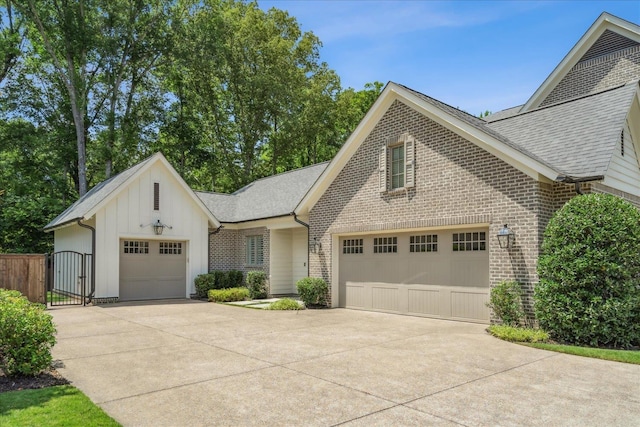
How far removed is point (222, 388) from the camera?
19.9 feet

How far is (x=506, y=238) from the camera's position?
33.8 ft

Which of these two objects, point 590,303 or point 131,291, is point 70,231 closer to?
point 131,291

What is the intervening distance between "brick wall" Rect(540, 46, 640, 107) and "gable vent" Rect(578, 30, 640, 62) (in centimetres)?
14

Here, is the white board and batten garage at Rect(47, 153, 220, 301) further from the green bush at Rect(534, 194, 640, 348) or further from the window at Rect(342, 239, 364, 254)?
the green bush at Rect(534, 194, 640, 348)

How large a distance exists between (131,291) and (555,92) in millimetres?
18655

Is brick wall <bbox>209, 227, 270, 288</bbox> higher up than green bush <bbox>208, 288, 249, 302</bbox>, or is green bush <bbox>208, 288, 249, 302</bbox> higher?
brick wall <bbox>209, 227, 270, 288</bbox>

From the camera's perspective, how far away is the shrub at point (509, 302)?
10.1 meters

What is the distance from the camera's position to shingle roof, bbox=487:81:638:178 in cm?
1003

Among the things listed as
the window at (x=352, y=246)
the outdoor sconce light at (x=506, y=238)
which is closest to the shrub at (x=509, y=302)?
the outdoor sconce light at (x=506, y=238)

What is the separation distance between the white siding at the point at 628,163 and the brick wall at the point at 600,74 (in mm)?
5390

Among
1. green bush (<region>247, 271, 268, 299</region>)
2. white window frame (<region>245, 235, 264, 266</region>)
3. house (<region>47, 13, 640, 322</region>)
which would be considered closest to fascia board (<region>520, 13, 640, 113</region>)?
house (<region>47, 13, 640, 322</region>)

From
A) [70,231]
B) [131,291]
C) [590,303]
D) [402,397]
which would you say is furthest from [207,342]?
[70,231]

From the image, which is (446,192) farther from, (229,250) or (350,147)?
(229,250)

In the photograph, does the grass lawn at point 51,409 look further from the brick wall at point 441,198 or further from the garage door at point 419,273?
the garage door at point 419,273
